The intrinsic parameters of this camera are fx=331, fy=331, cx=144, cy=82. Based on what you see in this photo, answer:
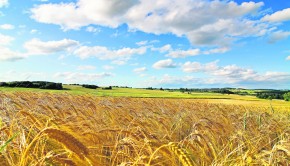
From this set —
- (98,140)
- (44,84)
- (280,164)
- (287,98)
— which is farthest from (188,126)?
(44,84)

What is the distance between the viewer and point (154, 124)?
508 cm

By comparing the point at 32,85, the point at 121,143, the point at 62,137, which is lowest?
the point at 121,143

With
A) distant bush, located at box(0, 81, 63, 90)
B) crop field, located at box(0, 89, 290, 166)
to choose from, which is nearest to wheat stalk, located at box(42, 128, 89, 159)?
crop field, located at box(0, 89, 290, 166)

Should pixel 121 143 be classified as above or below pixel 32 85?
below

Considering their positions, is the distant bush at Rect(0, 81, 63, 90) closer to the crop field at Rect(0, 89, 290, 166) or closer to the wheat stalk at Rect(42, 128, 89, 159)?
Result: the crop field at Rect(0, 89, 290, 166)

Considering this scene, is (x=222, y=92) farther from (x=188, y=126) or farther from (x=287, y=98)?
(x=188, y=126)

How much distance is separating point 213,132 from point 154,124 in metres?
0.89

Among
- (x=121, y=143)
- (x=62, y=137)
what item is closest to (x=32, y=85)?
(x=121, y=143)

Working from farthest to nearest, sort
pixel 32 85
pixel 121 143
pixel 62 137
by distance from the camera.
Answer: pixel 32 85, pixel 121 143, pixel 62 137

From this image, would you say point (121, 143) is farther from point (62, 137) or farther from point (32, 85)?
point (32, 85)

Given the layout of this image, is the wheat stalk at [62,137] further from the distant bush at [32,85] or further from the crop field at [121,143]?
the distant bush at [32,85]

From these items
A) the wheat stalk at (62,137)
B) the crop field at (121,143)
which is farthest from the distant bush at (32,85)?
the wheat stalk at (62,137)

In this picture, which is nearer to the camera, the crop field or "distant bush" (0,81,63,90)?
the crop field

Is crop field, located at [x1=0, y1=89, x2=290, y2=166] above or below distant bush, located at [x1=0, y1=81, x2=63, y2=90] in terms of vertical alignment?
below
